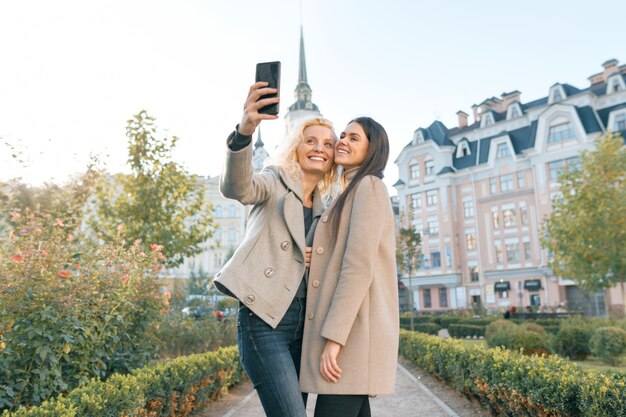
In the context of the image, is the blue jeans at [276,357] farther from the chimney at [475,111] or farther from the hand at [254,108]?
the chimney at [475,111]

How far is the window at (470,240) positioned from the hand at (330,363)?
4054cm

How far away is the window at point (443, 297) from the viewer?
1630 inches

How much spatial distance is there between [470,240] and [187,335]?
115 ft

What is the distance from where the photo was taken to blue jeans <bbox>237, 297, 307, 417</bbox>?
2.17m

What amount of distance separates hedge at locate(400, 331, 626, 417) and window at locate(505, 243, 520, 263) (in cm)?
3269

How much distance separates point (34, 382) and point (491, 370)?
16.7 feet

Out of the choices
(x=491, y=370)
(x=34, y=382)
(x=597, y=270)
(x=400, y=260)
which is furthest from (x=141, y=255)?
(x=597, y=270)

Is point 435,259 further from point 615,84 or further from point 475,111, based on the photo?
point 615,84

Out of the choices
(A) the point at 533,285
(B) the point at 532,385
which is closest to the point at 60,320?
(B) the point at 532,385

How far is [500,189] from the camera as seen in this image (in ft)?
129

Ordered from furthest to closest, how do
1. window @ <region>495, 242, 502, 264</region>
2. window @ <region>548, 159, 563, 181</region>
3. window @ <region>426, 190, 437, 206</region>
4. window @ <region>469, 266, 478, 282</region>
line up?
1. window @ <region>426, 190, 437, 206</region>
2. window @ <region>469, 266, 478, 282</region>
3. window @ <region>495, 242, 502, 264</region>
4. window @ <region>548, 159, 563, 181</region>

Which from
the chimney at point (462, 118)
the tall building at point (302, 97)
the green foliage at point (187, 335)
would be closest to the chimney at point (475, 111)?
the chimney at point (462, 118)

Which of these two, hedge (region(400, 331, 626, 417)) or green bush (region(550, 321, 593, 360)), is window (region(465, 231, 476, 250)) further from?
hedge (region(400, 331, 626, 417))

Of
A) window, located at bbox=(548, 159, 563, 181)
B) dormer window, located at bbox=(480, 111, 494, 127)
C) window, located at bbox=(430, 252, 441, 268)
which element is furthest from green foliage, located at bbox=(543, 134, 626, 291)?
dormer window, located at bbox=(480, 111, 494, 127)
